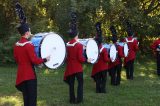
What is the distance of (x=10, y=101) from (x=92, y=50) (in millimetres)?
2597

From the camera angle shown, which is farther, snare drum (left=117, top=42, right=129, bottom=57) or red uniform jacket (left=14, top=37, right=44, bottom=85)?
snare drum (left=117, top=42, right=129, bottom=57)

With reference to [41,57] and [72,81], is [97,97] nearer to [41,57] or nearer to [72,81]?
[72,81]

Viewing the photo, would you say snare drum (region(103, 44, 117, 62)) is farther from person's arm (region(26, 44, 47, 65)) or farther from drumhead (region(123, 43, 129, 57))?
person's arm (region(26, 44, 47, 65))

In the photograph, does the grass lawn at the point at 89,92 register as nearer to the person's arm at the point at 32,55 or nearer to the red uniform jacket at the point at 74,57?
the red uniform jacket at the point at 74,57

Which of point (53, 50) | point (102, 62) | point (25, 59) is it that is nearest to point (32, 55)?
point (25, 59)

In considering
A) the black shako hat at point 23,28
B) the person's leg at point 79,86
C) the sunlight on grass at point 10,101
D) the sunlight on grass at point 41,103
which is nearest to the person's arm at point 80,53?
the person's leg at point 79,86

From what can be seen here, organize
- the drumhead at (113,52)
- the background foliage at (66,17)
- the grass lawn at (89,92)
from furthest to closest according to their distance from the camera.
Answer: the background foliage at (66,17) → the drumhead at (113,52) → the grass lawn at (89,92)

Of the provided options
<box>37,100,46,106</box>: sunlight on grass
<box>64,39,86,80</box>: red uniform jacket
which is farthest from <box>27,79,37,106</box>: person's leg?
<box>64,39,86,80</box>: red uniform jacket

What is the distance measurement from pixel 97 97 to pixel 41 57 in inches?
140

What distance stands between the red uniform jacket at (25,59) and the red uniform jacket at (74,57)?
2259 millimetres

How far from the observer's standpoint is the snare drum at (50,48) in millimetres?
9633

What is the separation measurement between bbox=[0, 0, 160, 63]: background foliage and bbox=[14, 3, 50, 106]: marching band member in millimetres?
11793

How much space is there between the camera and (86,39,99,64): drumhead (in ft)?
39.6

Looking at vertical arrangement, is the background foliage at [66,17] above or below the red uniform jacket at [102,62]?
above
